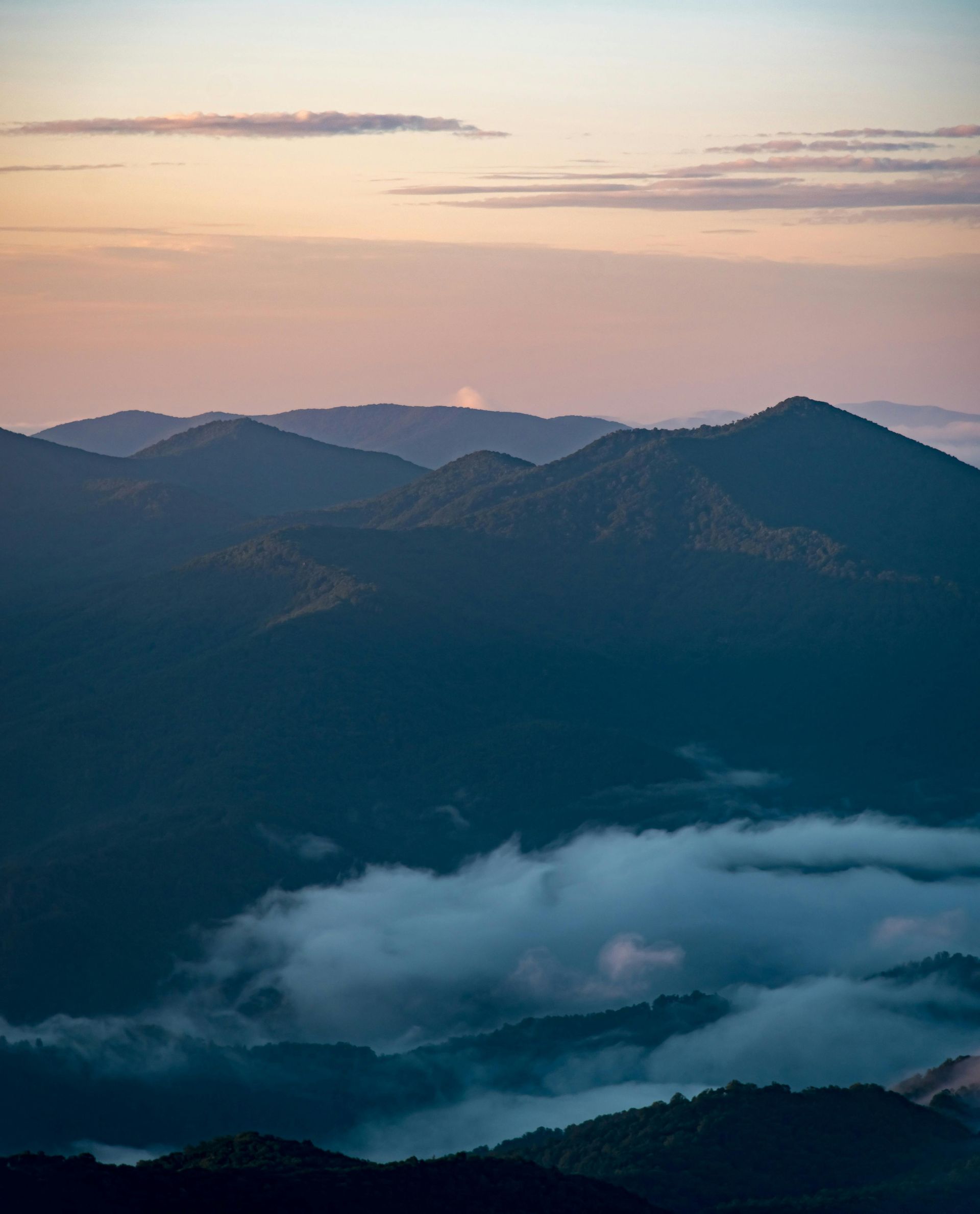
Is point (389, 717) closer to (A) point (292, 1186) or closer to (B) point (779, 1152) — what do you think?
(B) point (779, 1152)

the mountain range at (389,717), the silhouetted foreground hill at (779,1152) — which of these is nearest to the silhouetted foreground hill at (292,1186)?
the silhouetted foreground hill at (779,1152)

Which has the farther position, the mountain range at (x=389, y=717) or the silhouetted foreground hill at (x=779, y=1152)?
the mountain range at (x=389, y=717)

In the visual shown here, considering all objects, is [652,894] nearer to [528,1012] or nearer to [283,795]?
[528,1012]

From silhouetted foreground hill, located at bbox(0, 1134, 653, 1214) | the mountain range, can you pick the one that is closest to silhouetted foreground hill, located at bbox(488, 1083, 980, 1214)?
silhouetted foreground hill, located at bbox(0, 1134, 653, 1214)

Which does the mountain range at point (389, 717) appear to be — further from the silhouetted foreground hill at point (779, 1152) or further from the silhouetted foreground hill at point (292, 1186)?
the silhouetted foreground hill at point (292, 1186)

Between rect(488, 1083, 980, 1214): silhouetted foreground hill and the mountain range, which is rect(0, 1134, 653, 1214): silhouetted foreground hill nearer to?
rect(488, 1083, 980, 1214): silhouetted foreground hill

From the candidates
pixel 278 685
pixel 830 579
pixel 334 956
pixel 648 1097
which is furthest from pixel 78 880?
→ pixel 830 579

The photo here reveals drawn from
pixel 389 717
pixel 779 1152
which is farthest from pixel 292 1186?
pixel 389 717
